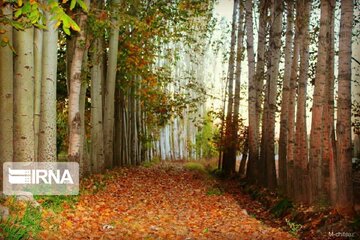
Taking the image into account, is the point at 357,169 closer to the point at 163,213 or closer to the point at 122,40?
the point at 163,213

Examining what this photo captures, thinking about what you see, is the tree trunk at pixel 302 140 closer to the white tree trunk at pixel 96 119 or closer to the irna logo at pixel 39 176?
the irna logo at pixel 39 176

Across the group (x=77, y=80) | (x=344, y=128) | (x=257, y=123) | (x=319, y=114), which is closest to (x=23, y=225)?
(x=77, y=80)

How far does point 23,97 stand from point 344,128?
671cm

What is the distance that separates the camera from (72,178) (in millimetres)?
12938

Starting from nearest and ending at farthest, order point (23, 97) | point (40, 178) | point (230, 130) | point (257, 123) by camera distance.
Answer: point (23, 97) → point (40, 178) → point (257, 123) → point (230, 130)

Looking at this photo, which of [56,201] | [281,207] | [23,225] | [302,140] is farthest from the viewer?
[281,207]

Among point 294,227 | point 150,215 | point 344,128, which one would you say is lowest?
point 294,227

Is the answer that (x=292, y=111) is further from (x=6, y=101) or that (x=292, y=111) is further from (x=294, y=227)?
(x=6, y=101)

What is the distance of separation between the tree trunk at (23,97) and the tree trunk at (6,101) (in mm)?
203

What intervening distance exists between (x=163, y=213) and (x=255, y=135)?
32.6ft

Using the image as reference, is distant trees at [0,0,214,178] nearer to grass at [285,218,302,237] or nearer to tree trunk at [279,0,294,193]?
tree trunk at [279,0,294,193]

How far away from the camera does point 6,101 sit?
30.3 ft

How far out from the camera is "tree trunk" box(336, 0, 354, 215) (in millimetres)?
9875

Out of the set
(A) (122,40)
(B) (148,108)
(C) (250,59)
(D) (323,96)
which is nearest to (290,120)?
(D) (323,96)
